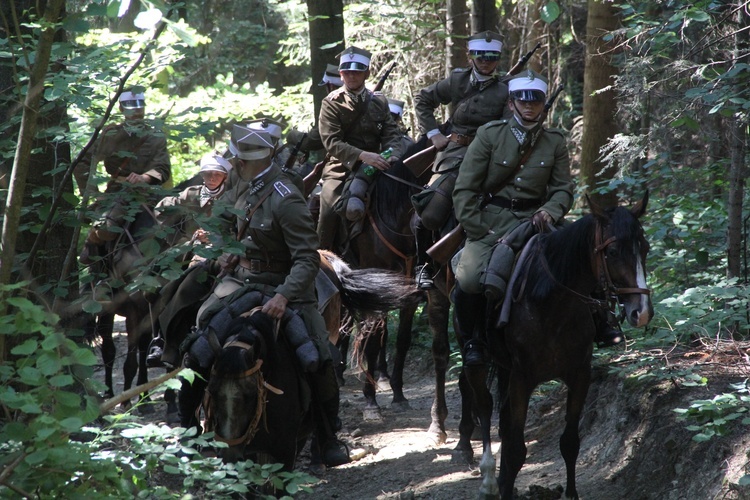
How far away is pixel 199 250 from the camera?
523 cm

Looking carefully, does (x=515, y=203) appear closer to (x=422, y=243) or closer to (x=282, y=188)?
(x=282, y=188)

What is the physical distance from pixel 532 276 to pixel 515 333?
0.43m

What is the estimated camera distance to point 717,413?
18.5ft

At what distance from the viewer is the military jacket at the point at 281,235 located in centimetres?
624

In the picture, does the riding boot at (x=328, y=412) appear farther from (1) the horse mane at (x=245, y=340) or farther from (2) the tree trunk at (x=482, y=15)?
(2) the tree trunk at (x=482, y=15)

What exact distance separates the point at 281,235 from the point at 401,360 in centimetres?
413

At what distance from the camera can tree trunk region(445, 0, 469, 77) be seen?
12938mm

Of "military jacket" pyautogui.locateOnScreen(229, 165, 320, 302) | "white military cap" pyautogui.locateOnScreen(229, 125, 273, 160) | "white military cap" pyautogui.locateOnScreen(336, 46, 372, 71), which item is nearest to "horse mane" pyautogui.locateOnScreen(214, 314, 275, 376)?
"military jacket" pyautogui.locateOnScreen(229, 165, 320, 302)

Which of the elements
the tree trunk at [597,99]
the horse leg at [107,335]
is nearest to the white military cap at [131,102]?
the horse leg at [107,335]

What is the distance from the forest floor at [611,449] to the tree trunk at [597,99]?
13.0 feet

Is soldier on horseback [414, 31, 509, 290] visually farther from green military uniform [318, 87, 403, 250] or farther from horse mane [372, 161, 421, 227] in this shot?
green military uniform [318, 87, 403, 250]

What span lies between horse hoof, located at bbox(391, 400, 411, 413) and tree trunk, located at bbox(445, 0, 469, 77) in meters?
5.19

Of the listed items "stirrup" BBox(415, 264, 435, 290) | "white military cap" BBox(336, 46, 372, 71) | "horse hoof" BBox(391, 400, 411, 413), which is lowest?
"horse hoof" BBox(391, 400, 411, 413)

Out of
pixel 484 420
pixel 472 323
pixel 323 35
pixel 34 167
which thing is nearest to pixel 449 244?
pixel 472 323
